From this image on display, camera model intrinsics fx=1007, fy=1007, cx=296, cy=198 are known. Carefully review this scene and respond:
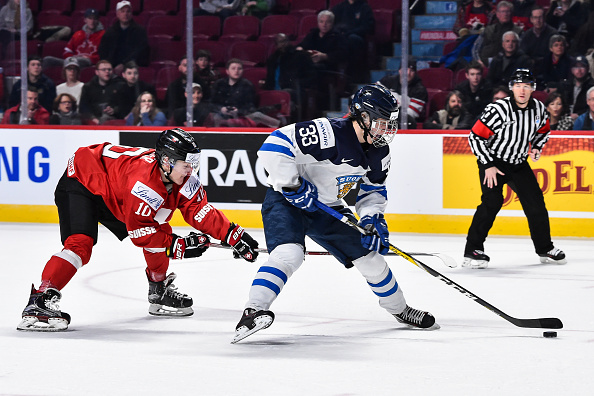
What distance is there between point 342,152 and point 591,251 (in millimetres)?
3345

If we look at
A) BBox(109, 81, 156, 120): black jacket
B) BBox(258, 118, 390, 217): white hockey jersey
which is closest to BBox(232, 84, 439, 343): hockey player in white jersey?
BBox(258, 118, 390, 217): white hockey jersey

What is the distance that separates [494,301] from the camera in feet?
16.4

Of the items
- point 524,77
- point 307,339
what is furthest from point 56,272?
point 524,77

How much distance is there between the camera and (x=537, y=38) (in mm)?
7570

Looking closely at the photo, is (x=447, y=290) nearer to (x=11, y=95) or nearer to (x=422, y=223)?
(x=422, y=223)

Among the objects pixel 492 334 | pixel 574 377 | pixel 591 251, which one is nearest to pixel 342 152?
pixel 492 334

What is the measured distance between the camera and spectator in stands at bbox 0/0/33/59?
8.38 meters

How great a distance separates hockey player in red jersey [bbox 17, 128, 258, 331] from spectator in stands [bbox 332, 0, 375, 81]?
365 centimetres

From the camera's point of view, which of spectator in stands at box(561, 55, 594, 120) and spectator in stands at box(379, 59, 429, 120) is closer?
spectator in stands at box(561, 55, 594, 120)

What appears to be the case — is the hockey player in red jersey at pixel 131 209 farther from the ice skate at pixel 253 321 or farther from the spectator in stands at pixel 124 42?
the spectator in stands at pixel 124 42

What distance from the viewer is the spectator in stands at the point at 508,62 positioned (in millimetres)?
7500


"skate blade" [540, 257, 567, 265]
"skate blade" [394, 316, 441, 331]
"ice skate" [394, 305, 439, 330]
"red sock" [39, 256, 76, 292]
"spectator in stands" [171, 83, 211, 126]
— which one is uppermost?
"spectator in stands" [171, 83, 211, 126]

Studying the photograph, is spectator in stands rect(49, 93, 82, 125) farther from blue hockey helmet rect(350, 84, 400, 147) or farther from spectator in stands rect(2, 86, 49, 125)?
blue hockey helmet rect(350, 84, 400, 147)

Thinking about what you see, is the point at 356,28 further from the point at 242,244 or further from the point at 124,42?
the point at 242,244
